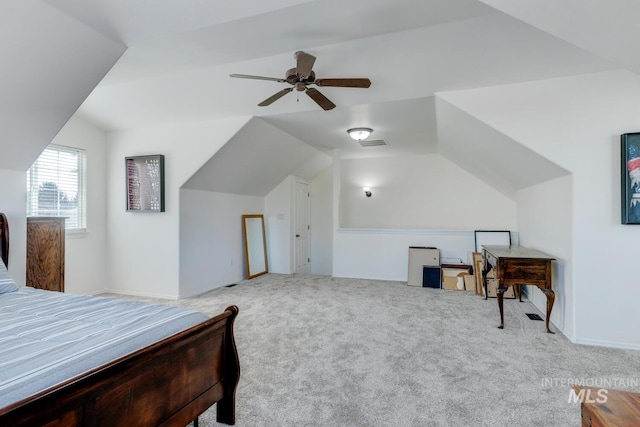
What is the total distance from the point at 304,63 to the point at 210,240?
3.52m

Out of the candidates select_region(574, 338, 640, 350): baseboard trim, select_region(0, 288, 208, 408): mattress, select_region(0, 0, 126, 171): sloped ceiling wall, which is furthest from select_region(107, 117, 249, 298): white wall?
select_region(574, 338, 640, 350): baseboard trim

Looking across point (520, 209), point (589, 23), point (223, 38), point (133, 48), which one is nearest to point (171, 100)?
point (133, 48)

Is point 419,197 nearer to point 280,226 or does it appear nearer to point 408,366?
point 280,226

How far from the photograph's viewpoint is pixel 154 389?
136cm

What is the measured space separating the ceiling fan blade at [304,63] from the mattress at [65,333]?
1969mm

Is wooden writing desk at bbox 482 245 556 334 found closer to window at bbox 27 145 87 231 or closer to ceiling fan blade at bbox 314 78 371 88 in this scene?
ceiling fan blade at bbox 314 78 371 88

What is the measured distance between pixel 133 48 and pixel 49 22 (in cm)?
72

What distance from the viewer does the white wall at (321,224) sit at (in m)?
7.41

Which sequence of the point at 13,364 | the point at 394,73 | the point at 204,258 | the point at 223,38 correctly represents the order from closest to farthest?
1. the point at 13,364
2. the point at 223,38
3. the point at 394,73
4. the point at 204,258

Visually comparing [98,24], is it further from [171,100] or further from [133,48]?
[171,100]

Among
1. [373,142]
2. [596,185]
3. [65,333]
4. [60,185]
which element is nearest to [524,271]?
[596,185]

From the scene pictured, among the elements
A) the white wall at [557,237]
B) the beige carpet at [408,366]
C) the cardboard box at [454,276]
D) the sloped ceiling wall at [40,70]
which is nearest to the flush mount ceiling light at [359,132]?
the white wall at [557,237]

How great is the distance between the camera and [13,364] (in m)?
1.17

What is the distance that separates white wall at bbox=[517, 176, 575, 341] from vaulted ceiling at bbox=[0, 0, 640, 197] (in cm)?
26
